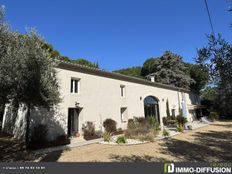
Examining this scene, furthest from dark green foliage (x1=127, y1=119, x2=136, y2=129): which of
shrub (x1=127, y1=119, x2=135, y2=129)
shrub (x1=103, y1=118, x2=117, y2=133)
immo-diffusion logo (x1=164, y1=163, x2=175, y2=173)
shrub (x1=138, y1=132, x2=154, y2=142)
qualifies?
immo-diffusion logo (x1=164, y1=163, x2=175, y2=173)

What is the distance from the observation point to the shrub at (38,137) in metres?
11.4

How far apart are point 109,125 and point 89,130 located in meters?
2.56

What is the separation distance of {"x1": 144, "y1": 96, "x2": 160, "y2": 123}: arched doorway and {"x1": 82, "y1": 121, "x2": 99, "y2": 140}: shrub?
→ 10018mm

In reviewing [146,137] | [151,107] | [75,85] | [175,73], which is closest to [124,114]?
[151,107]

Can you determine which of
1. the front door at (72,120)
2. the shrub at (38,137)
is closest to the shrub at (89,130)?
the front door at (72,120)

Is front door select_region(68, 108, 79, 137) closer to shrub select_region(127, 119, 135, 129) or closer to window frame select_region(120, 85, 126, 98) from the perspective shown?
shrub select_region(127, 119, 135, 129)

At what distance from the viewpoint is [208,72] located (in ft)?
18.1

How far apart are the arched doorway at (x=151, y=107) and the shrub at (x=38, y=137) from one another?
47.7ft

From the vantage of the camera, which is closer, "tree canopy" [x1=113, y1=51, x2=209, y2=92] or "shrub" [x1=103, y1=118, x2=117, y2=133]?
"shrub" [x1=103, y1=118, x2=117, y2=133]

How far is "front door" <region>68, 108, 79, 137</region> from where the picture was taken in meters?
15.1

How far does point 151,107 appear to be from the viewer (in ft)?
81.4

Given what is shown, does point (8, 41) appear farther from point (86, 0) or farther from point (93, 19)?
point (93, 19)

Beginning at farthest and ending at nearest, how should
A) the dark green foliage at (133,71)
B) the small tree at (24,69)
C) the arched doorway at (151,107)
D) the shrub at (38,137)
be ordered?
the dark green foliage at (133,71)
the arched doorway at (151,107)
the shrub at (38,137)
the small tree at (24,69)

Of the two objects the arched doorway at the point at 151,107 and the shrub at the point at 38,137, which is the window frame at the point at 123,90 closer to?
the arched doorway at the point at 151,107
